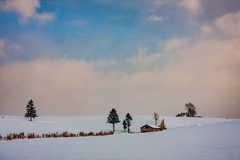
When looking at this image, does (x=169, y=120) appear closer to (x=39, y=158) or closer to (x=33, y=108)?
(x=33, y=108)

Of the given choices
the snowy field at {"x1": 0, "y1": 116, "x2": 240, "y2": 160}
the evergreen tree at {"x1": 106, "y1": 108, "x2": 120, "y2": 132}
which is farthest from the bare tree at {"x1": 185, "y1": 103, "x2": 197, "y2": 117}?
the snowy field at {"x1": 0, "y1": 116, "x2": 240, "y2": 160}

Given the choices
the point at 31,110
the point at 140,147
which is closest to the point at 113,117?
the point at 31,110

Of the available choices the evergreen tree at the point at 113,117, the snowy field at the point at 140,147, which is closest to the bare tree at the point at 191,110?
the evergreen tree at the point at 113,117

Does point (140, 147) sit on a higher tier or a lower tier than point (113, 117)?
lower

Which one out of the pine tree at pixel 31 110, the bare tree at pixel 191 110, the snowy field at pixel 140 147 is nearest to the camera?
the snowy field at pixel 140 147

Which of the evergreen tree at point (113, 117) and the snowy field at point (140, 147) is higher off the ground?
the evergreen tree at point (113, 117)

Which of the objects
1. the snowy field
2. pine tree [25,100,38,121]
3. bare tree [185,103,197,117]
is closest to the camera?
the snowy field

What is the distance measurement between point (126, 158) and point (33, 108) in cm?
5912

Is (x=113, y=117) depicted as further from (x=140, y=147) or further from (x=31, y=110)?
(x=140, y=147)

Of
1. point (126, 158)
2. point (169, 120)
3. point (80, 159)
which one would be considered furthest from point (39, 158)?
point (169, 120)

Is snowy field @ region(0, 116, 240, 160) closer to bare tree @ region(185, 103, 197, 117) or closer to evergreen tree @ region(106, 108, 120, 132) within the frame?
evergreen tree @ region(106, 108, 120, 132)

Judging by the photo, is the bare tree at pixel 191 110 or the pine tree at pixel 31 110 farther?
the bare tree at pixel 191 110

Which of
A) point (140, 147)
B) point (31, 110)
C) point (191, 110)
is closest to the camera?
point (140, 147)

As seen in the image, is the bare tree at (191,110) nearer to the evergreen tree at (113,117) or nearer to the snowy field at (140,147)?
the evergreen tree at (113,117)
